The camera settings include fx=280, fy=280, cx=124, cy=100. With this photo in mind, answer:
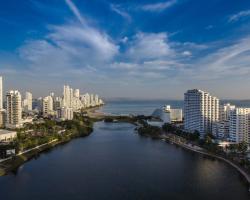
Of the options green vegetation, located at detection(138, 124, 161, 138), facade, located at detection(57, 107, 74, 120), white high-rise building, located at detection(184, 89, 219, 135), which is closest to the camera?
white high-rise building, located at detection(184, 89, 219, 135)

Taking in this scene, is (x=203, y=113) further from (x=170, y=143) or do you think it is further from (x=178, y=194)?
(x=178, y=194)

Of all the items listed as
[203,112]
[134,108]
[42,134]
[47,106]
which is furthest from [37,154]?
[134,108]

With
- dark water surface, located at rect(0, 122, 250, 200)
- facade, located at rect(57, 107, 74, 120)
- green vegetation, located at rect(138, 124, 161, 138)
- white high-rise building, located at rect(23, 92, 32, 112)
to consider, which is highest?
white high-rise building, located at rect(23, 92, 32, 112)

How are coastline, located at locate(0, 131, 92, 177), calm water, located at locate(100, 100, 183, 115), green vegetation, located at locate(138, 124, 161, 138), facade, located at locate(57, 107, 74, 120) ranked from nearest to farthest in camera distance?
1. coastline, located at locate(0, 131, 92, 177)
2. green vegetation, located at locate(138, 124, 161, 138)
3. facade, located at locate(57, 107, 74, 120)
4. calm water, located at locate(100, 100, 183, 115)

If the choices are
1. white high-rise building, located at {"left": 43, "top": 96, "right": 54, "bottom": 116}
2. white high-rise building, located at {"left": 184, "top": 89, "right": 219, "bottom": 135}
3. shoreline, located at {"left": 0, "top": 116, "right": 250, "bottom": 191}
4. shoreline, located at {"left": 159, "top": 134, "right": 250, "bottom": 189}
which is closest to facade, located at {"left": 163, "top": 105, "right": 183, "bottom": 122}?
white high-rise building, located at {"left": 184, "top": 89, "right": 219, "bottom": 135}

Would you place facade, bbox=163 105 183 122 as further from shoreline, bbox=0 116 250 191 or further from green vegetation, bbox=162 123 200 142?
shoreline, bbox=0 116 250 191

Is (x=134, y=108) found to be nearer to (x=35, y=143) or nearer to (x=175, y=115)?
(x=175, y=115)

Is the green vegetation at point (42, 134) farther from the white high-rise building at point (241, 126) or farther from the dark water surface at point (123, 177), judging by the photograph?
the white high-rise building at point (241, 126)

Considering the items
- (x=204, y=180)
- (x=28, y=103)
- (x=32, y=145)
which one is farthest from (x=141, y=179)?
(x=28, y=103)
